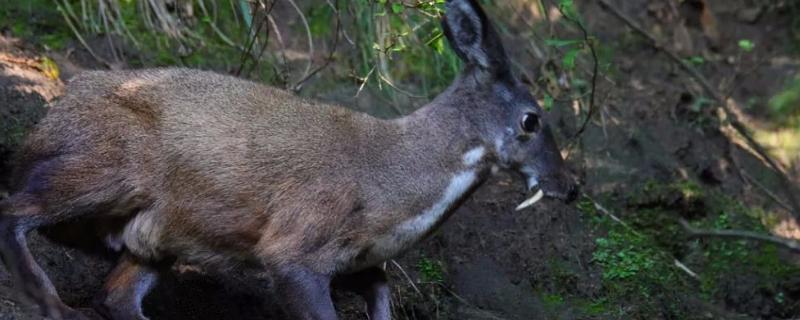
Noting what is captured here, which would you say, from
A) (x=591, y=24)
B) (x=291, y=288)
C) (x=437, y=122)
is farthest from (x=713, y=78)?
(x=291, y=288)

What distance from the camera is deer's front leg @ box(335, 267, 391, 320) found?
21.4 feet

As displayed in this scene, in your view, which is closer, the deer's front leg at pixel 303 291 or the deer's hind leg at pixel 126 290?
the deer's front leg at pixel 303 291

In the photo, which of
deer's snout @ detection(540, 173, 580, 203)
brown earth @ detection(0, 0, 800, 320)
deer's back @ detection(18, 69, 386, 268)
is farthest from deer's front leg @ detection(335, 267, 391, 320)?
deer's snout @ detection(540, 173, 580, 203)

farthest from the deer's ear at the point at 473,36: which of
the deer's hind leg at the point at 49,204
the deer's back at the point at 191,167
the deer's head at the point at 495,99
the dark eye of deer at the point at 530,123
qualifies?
the deer's hind leg at the point at 49,204

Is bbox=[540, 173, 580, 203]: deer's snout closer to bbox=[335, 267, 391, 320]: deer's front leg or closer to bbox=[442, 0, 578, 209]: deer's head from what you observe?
bbox=[442, 0, 578, 209]: deer's head

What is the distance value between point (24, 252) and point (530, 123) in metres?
2.69

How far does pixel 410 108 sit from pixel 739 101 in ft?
11.4

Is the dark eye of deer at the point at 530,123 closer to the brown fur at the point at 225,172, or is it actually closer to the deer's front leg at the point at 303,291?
the brown fur at the point at 225,172

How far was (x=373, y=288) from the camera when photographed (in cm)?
655

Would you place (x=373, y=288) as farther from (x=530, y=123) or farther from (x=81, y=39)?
(x=81, y=39)

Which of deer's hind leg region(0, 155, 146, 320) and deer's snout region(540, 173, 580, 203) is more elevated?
deer's hind leg region(0, 155, 146, 320)

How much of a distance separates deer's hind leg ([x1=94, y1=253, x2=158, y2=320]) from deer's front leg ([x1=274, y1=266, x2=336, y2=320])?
0.92m

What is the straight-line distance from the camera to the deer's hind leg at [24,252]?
5719 mm

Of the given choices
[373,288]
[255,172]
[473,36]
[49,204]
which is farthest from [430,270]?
[49,204]
